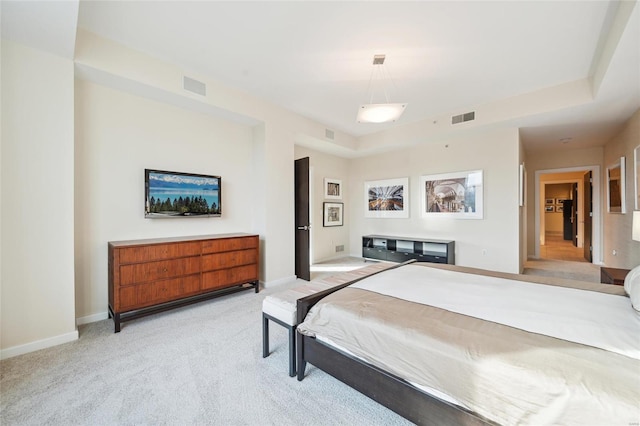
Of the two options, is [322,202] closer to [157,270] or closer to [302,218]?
[302,218]

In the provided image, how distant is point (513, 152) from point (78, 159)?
21.6ft

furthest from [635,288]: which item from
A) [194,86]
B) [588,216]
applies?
[588,216]

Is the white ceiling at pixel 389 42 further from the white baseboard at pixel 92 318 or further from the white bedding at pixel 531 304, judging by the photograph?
the white baseboard at pixel 92 318

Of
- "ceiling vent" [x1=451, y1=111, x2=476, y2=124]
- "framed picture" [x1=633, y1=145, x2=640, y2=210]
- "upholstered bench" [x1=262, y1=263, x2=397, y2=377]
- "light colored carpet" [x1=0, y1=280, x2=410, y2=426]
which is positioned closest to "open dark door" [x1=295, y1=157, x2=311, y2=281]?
"light colored carpet" [x1=0, y1=280, x2=410, y2=426]

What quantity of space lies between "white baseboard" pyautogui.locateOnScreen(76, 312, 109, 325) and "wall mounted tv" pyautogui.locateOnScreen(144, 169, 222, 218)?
1.29 meters

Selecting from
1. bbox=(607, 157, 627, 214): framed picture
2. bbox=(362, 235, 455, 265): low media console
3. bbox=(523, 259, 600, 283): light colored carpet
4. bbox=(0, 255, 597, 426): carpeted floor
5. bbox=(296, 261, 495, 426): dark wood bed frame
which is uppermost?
bbox=(607, 157, 627, 214): framed picture

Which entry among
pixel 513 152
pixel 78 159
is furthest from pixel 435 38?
pixel 78 159

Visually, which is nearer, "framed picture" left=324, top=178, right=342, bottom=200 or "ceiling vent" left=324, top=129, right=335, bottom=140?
"ceiling vent" left=324, top=129, right=335, bottom=140

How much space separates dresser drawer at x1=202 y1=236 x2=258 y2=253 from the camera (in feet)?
11.5

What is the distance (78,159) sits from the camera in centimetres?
301

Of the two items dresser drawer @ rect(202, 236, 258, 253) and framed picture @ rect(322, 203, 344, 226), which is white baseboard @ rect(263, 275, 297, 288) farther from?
framed picture @ rect(322, 203, 344, 226)

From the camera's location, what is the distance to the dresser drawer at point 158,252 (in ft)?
9.37

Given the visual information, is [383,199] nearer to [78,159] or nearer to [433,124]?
[433,124]

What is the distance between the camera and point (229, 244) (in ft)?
12.3
